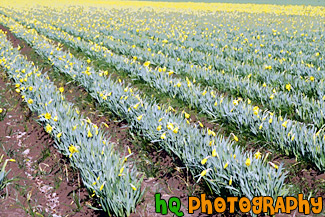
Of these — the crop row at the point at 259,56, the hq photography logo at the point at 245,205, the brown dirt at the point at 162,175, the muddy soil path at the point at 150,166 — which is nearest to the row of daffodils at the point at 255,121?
the brown dirt at the point at 162,175

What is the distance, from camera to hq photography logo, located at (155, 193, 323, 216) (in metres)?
2.74

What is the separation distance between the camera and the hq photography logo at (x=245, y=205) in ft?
8.99

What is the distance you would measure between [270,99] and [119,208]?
10.3 ft

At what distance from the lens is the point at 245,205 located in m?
2.80

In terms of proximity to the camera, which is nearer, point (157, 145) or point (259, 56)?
point (157, 145)

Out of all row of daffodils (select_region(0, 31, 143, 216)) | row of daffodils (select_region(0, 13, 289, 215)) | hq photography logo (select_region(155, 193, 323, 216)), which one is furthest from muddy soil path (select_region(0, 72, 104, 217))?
row of daffodils (select_region(0, 13, 289, 215))

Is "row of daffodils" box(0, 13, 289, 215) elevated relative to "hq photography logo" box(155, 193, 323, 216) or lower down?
Answer: elevated

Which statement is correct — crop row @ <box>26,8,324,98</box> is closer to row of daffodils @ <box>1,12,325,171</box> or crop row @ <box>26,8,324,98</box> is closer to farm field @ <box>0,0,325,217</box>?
farm field @ <box>0,0,325,217</box>

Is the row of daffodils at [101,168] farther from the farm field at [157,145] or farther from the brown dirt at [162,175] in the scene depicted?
the brown dirt at [162,175]

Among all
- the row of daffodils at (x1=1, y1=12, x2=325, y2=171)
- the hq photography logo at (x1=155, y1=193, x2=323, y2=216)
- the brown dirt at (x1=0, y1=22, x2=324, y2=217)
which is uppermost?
the row of daffodils at (x1=1, y1=12, x2=325, y2=171)

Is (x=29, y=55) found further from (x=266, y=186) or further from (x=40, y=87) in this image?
(x=266, y=186)

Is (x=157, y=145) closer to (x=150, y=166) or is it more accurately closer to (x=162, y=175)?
(x=150, y=166)

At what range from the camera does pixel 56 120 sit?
12.9 ft

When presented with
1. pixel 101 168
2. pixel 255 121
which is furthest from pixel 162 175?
pixel 255 121
